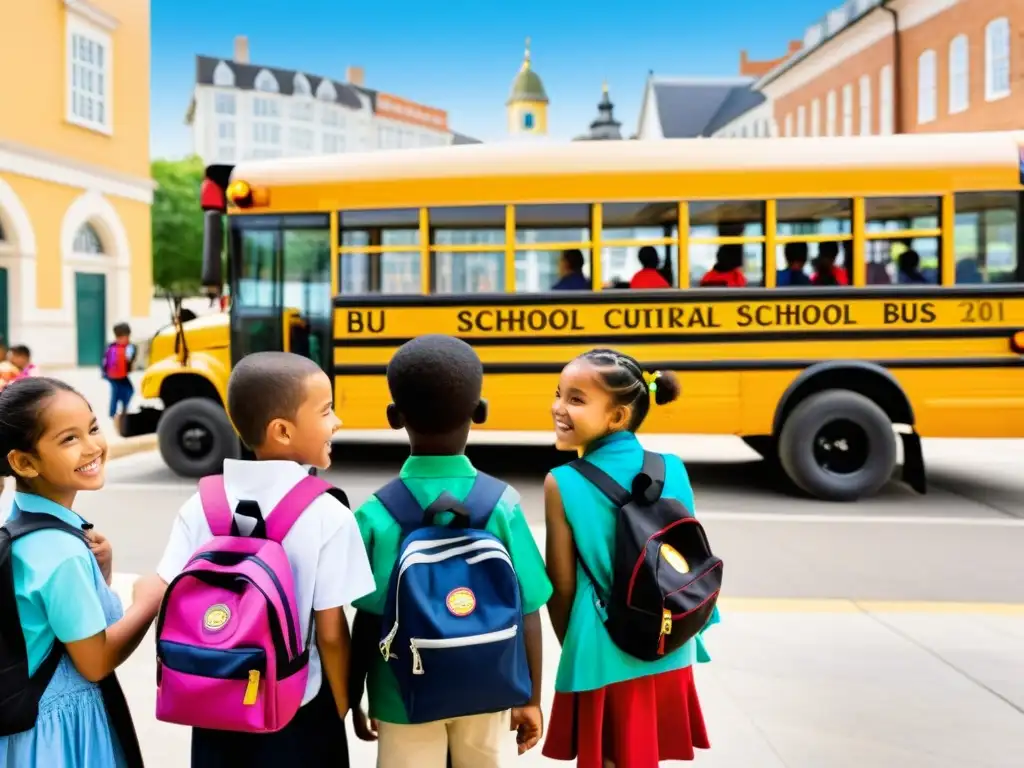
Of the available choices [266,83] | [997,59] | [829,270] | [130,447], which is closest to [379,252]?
[829,270]

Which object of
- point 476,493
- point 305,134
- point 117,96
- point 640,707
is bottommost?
point 640,707

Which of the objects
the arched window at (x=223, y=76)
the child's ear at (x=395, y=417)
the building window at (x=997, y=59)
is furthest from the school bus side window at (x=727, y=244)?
the arched window at (x=223, y=76)

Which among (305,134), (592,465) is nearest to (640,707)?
(592,465)

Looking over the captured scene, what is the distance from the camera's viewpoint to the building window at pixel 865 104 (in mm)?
32688

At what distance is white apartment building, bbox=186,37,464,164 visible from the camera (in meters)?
101

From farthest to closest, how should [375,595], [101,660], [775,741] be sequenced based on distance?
[775,741], [375,595], [101,660]

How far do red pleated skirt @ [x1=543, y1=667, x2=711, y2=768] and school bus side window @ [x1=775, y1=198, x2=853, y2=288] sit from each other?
19.6 feet

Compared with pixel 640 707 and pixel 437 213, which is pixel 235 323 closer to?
pixel 437 213

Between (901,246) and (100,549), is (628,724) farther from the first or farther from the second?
(901,246)

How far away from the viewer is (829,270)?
7992mm

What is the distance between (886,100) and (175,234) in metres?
38.3

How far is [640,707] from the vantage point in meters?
2.36

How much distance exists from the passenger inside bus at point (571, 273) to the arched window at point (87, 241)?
19165 millimetres

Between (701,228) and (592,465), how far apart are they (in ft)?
19.7
